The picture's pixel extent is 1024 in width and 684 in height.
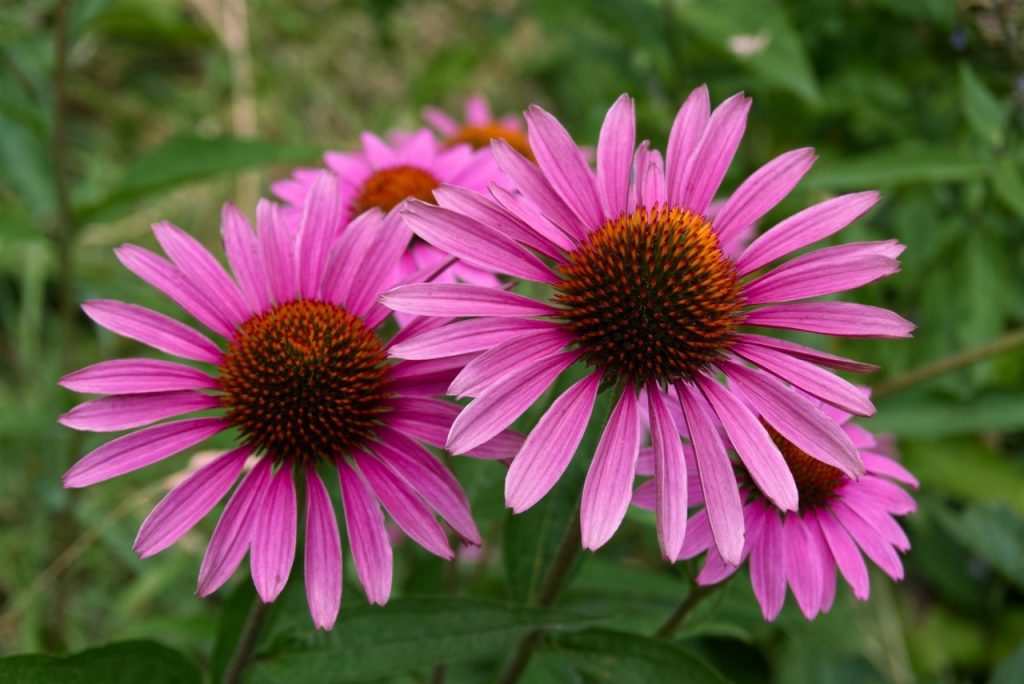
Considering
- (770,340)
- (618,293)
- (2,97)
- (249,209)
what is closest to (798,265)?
(770,340)

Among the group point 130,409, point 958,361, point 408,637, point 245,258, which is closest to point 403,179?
point 245,258

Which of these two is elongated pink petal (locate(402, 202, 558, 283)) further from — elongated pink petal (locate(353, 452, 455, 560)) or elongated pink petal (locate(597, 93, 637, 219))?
elongated pink petal (locate(353, 452, 455, 560))

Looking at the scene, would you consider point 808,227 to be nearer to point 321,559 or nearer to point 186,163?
point 321,559

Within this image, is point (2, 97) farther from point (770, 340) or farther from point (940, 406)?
point (940, 406)

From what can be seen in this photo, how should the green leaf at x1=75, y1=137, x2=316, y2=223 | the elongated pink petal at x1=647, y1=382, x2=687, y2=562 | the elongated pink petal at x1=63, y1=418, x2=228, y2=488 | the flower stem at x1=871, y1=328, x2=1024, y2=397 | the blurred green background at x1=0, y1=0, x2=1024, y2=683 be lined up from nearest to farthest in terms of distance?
the elongated pink petal at x1=647, y1=382, x2=687, y2=562 < the elongated pink petal at x1=63, y1=418, x2=228, y2=488 < the blurred green background at x1=0, y1=0, x2=1024, y2=683 < the green leaf at x1=75, y1=137, x2=316, y2=223 < the flower stem at x1=871, y1=328, x2=1024, y2=397

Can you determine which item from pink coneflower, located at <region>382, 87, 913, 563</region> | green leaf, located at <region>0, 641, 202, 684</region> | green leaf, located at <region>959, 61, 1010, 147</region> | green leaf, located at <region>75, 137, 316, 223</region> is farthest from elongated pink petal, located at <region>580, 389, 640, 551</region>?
green leaf, located at <region>959, 61, 1010, 147</region>

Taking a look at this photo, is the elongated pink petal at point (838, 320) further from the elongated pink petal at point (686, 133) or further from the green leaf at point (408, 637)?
the green leaf at point (408, 637)

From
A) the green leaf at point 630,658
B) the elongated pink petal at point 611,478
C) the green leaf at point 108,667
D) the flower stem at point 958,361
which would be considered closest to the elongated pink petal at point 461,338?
the elongated pink petal at point 611,478
